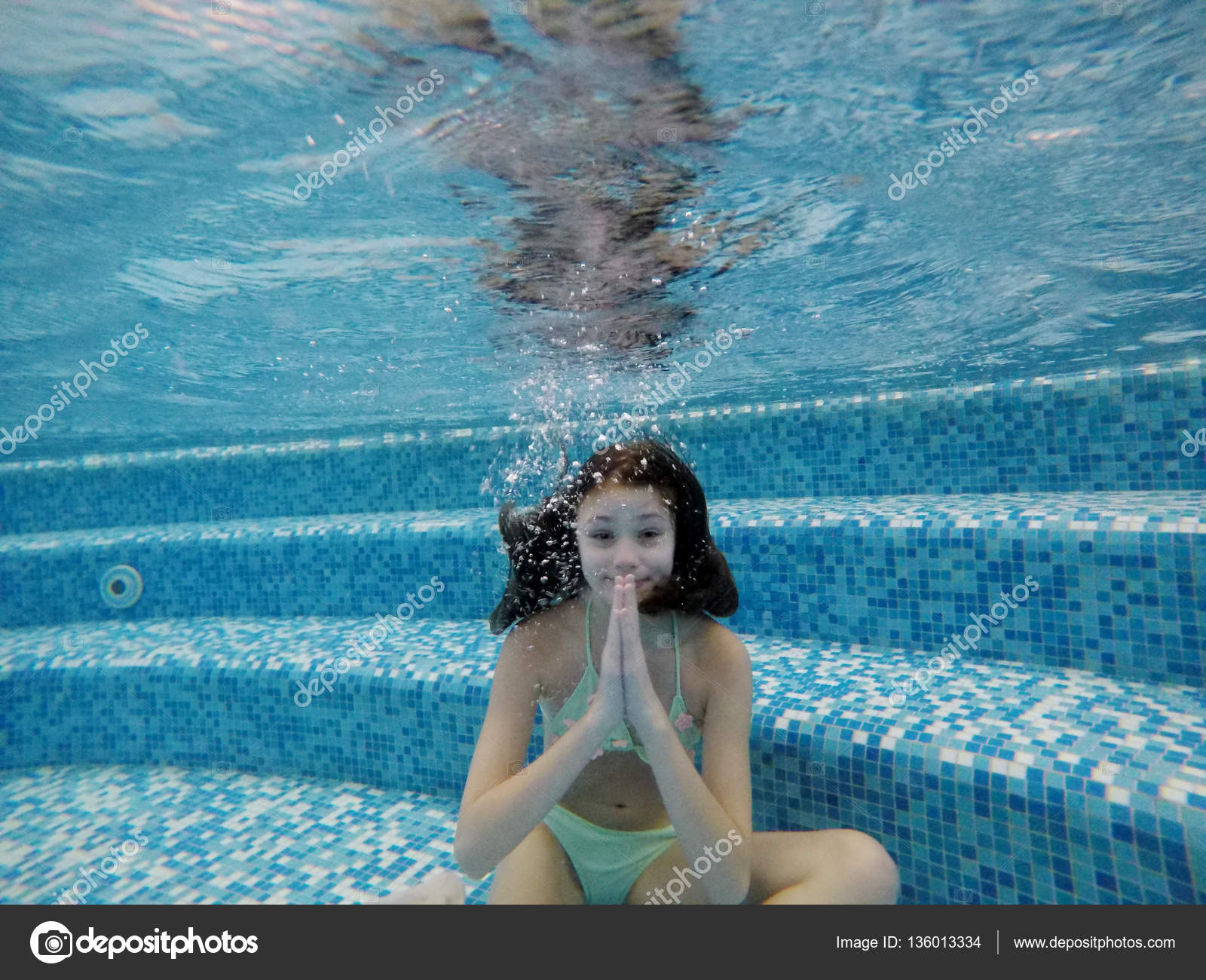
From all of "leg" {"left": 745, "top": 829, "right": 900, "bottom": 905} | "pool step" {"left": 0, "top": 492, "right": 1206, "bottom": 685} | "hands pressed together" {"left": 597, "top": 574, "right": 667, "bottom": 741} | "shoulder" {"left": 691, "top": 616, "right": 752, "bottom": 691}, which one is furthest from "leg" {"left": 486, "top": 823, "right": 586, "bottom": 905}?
"pool step" {"left": 0, "top": 492, "right": 1206, "bottom": 685}

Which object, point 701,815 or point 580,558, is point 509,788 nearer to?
point 701,815

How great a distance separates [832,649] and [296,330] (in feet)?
13.6

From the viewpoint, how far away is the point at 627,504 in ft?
6.85

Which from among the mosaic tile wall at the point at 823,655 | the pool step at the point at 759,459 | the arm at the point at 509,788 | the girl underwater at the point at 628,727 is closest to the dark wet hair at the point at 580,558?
the girl underwater at the point at 628,727

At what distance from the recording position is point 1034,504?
4.44m

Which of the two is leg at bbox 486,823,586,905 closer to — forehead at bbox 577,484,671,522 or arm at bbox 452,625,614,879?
arm at bbox 452,625,614,879

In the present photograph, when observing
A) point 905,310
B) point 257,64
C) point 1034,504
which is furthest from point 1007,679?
point 257,64

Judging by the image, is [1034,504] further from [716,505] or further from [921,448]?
[716,505]

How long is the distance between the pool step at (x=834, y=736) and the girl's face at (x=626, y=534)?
1.21m

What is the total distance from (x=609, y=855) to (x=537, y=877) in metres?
0.25

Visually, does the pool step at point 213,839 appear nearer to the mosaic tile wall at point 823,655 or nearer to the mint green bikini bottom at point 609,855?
the mosaic tile wall at point 823,655

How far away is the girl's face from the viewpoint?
2094mm

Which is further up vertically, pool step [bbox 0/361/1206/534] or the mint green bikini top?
pool step [bbox 0/361/1206/534]
